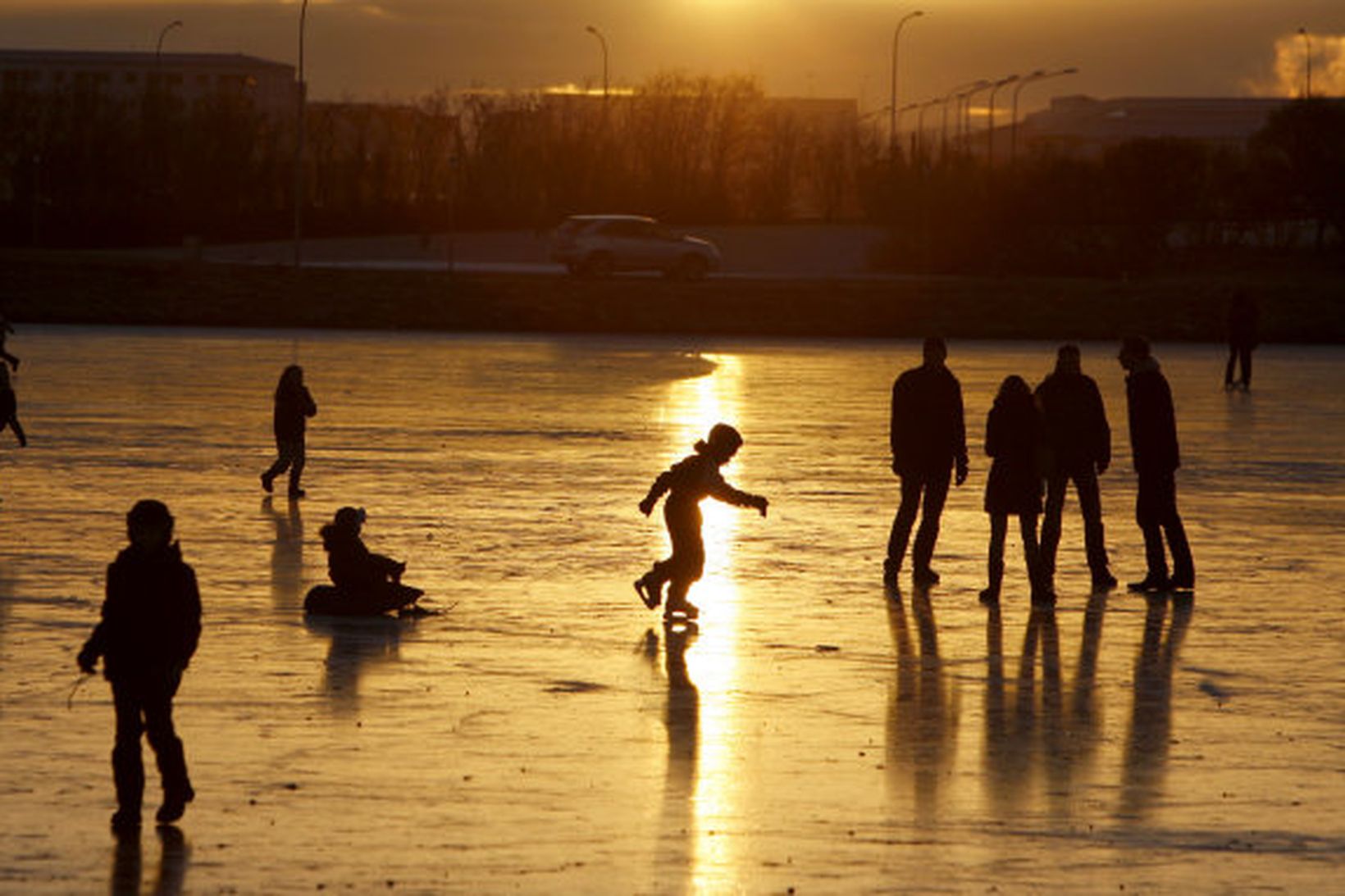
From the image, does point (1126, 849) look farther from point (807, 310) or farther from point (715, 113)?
point (715, 113)

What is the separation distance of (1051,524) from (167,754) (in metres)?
8.16

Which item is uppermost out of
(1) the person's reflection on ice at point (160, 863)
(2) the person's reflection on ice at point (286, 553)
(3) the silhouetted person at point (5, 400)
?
(3) the silhouetted person at point (5, 400)

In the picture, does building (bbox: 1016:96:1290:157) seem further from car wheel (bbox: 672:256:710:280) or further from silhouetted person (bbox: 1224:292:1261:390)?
silhouetted person (bbox: 1224:292:1261:390)

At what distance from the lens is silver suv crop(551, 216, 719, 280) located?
68.0 m

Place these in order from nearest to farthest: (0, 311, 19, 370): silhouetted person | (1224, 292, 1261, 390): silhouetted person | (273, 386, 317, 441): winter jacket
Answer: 1. (273, 386, 317, 441): winter jacket
2. (0, 311, 19, 370): silhouetted person
3. (1224, 292, 1261, 390): silhouetted person

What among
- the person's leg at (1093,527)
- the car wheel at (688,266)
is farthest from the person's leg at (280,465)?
the car wheel at (688,266)

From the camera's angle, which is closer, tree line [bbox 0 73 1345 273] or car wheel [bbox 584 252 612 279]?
car wheel [bbox 584 252 612 279]

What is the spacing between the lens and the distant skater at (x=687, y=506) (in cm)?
1456

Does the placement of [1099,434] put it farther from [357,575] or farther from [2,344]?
[2,344]

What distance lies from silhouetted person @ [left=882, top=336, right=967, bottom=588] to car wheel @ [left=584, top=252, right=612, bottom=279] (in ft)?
169

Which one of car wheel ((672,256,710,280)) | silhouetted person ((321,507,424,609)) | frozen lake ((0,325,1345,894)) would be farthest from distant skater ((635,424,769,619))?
car wheel ((672,256,710,280))

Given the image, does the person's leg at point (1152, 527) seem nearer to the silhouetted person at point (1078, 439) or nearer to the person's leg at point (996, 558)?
the silhouetted person at point (1078, 439)

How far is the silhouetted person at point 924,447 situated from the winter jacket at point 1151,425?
114 centimetres

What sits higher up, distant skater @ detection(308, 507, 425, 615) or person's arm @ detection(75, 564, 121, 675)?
person's arm @ detection(75, 564, 121, 675)
